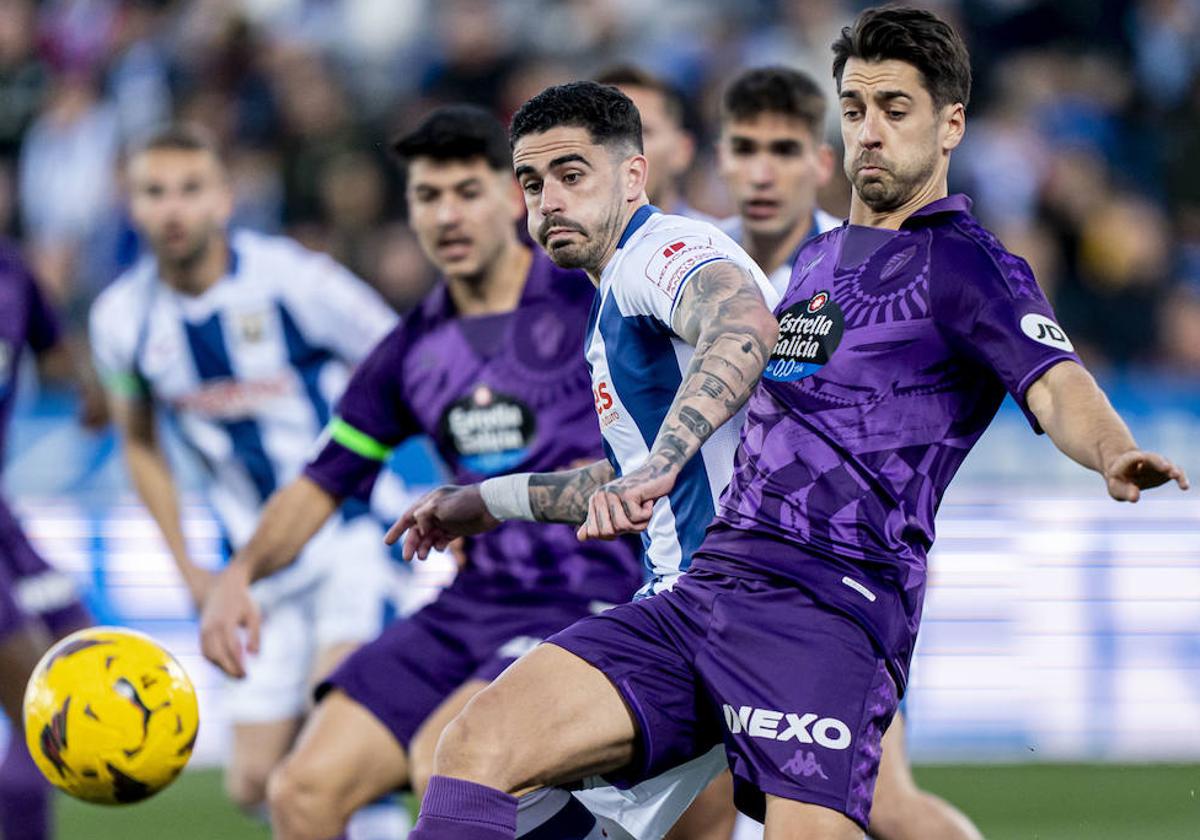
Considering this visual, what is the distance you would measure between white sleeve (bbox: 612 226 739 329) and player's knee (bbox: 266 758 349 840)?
203cm

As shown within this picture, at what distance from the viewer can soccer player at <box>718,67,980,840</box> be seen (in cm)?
671

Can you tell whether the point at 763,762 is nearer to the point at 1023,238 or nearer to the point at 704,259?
the point at 704,259

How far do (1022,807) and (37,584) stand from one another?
14.7ft

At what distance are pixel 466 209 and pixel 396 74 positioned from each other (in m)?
7.37

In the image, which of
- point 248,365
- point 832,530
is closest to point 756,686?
point 832,530

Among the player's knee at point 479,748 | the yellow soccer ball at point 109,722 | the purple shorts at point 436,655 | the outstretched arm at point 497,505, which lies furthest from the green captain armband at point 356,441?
the player's knee at point 479,748

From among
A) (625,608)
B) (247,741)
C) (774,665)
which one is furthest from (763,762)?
(247,741)

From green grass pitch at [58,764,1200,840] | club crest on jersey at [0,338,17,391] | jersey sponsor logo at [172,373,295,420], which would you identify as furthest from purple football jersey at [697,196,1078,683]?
club crest on jersey at [0,338,17,391]

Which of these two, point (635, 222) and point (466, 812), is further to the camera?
point (635, 222)

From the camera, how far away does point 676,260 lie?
442 centimetres

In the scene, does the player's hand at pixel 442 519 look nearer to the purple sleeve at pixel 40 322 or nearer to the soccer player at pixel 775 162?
the soccer player at pixel 775 162

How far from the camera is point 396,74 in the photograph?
13391mm

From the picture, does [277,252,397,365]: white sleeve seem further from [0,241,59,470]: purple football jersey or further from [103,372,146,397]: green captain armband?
[0,241,59,470]: purple football jersey

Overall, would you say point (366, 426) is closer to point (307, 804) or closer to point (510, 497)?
point (307, 804)
